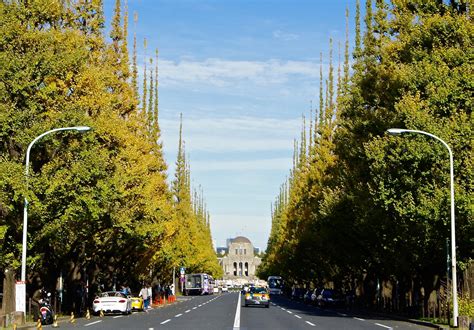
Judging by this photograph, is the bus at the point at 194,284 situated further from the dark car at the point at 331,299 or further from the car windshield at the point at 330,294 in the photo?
the car windshield at the point at 330,294

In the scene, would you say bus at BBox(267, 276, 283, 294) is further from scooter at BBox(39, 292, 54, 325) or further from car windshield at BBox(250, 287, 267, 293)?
scooter at BBox(39, 292, 54, 325)

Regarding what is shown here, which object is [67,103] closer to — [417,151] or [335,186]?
[417,151]

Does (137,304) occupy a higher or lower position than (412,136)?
lower

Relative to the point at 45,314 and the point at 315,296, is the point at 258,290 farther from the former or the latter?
the point at 45,314

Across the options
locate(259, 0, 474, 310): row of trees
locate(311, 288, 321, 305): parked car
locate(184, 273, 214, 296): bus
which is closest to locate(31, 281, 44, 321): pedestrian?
locate(259, 0, 474, 310): row of trees

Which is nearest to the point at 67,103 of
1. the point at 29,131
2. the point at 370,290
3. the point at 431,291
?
the point at 29,131

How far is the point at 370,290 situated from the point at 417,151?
30.7 m

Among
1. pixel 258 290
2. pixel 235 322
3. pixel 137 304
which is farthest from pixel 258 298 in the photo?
pixel 235 322

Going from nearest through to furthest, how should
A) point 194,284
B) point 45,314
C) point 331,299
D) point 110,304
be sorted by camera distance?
point 45,314
point 110,304
point 331,299
point 194,284

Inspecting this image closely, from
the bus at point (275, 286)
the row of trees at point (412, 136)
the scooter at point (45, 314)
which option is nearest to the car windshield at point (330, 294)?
the row of trees at point (412, 136)

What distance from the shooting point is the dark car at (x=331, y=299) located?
5625 centimetres

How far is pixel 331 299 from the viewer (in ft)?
185

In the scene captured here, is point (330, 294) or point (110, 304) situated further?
point (330, 294)

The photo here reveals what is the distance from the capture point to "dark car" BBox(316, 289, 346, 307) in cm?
5625
